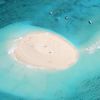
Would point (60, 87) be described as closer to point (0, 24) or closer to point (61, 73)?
point (61, 73)

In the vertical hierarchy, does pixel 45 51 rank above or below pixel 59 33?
below

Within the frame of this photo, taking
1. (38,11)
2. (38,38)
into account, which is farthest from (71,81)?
(38,11)

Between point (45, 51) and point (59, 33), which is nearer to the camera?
point (45, 51)

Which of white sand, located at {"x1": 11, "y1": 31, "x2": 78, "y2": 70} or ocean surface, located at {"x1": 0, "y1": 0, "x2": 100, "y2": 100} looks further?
white sand, located at {"x1": 11, "y1": 31, "x2": 78, "y2": 70}
